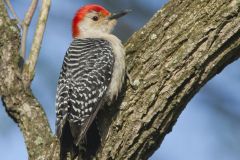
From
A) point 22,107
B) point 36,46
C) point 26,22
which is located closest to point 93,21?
point 26,22

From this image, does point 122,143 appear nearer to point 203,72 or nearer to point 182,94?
point 182,94

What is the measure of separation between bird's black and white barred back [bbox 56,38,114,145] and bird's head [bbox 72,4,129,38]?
94 cm

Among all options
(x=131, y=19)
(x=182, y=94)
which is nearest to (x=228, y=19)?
(x=182, y=94)

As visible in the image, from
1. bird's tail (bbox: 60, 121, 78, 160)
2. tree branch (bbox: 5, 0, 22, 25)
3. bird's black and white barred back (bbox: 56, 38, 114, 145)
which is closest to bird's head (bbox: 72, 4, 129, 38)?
bird's black and white barred back (bbox: 56, 38, 114, 145)

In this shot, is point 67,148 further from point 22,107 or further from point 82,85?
point 82,85

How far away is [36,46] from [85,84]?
594 millimetres

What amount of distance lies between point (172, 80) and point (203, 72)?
225 millimetres

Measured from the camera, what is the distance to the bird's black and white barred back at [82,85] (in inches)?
148

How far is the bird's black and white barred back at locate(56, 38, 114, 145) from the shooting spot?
12.3ft

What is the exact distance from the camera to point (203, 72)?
3371mm

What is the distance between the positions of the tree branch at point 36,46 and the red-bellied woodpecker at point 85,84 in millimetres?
426

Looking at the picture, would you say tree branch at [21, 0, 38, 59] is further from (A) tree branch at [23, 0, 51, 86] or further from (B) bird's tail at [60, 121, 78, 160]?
(B) bird's tail at [60, 121, 78, 160]

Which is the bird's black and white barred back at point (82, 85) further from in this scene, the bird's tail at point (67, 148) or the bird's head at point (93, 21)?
the bird's head at point (93, 21)

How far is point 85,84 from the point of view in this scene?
13.5 ft
